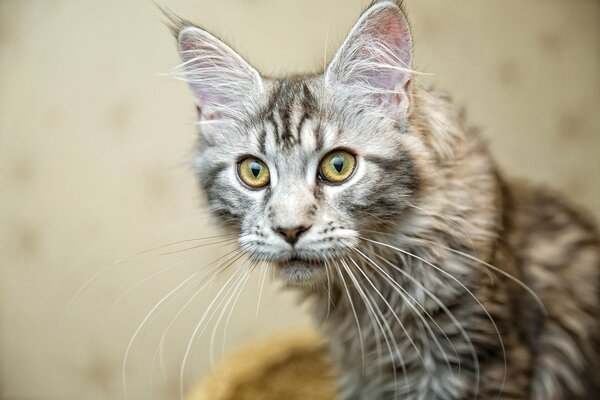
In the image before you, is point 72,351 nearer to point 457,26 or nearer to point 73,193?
point 73,193

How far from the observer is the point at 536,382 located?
1017 mm

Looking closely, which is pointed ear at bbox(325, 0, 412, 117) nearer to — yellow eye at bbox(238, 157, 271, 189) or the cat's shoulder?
yellow eye at bbox(238, 157, 271, 189)

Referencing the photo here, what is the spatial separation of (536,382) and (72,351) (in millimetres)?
902

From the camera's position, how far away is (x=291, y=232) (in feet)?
2.76

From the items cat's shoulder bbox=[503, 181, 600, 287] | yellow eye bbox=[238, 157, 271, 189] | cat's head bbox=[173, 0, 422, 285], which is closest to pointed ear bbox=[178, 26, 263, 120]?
cat's head bbox=[173, 0, 422, 285]

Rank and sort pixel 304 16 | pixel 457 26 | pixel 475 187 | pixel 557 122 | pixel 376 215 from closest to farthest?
pixel 376 215
pixel 475 187
pixel 304 16
pixel 457 26
pixel 557 122

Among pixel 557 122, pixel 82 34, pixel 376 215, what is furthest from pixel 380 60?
pixel 557 122

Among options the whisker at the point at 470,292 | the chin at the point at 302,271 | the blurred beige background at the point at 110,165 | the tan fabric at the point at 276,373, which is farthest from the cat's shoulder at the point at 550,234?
the tan fabric at the point at 276,373

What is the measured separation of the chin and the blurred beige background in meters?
0.27

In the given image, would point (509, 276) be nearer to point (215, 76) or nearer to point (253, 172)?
point (253, 172)

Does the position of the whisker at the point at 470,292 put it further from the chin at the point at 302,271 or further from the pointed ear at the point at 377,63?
the pointed ear at the point at 377,63

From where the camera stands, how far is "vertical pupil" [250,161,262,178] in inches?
38.8

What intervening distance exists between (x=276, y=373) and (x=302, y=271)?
60cm

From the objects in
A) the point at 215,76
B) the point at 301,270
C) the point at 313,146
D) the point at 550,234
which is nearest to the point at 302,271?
the point at 301,270
